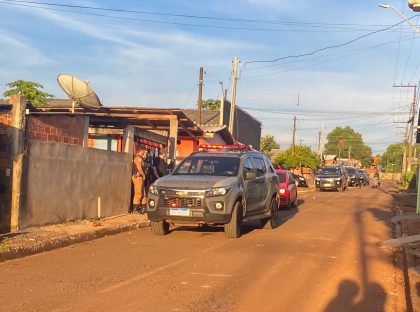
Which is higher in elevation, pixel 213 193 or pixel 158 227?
pixel 213 193

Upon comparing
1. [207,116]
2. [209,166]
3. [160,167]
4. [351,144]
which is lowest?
[160,167]

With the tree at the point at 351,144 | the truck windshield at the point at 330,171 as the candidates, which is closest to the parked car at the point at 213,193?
the truck windshield at the point at 330,171

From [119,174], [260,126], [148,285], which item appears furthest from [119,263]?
[260,126]

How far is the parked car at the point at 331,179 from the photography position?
1526 inches

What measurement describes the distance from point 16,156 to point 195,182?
356cm

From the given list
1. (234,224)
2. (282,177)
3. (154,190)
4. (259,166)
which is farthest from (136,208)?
(282,177)

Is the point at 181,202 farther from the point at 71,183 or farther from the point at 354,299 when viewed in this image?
the point at 354,299

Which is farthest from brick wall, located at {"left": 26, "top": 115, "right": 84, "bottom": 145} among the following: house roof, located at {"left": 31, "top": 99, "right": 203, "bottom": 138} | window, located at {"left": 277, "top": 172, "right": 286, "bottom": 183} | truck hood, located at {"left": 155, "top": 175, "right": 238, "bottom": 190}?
window, located at {"left": 277, "top": 172, "right": 286, "bottom": 183}

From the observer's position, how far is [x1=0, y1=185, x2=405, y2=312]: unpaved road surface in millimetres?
6223

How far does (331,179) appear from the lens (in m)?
38.7

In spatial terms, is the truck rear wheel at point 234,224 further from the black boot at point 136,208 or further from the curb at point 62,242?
the black boot at point 136,208

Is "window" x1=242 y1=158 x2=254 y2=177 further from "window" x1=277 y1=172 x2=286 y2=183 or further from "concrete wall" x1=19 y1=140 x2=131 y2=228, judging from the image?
"window" x1=277 y1=172 x2=286 y2=183

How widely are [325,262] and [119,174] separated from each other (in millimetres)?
7397

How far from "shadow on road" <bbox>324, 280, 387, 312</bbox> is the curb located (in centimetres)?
507
